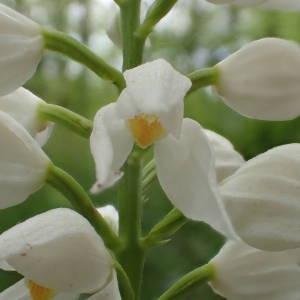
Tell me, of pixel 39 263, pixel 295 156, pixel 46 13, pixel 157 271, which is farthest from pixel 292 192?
pixel 46 13

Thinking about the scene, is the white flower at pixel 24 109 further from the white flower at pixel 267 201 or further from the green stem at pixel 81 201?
the white flower at pixel 267 201

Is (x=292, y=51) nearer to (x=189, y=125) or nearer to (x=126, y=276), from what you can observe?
(x=189, y=125)

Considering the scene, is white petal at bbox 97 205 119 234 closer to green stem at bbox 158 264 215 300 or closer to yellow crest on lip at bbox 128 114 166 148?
green stem at bbox 158 264 215 300

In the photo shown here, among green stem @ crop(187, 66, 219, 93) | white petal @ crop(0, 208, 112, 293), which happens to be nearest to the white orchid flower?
white petal @ crop(0, 208, 112, 293)

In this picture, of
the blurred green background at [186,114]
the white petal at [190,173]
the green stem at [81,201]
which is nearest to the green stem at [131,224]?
the green stem at [81,201]

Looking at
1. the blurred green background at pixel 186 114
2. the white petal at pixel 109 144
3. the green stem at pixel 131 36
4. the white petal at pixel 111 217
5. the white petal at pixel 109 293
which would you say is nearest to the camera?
the white petal at pixel 109 144

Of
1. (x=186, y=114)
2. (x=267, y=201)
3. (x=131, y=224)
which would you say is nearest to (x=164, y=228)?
(x=131, y=224)
